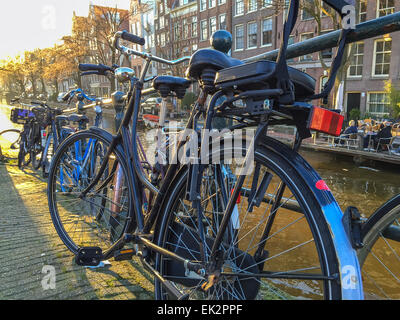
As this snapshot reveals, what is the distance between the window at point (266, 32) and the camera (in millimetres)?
25781

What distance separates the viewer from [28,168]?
6.86 meters

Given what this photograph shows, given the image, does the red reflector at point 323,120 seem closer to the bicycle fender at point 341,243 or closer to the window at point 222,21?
the bicycle fender at point 341,243

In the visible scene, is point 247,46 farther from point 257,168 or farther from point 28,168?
point 257,168

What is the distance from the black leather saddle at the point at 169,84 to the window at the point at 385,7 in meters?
21.1

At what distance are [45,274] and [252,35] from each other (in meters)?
28.0

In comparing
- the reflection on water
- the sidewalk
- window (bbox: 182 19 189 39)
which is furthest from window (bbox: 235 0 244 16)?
the sidewalk

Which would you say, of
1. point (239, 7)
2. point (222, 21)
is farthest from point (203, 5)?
point (239, 7)

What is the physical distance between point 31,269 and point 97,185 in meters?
0.76

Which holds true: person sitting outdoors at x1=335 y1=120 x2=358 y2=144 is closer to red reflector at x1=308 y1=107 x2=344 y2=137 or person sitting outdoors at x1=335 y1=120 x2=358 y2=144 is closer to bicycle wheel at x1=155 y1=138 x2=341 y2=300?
bicycle wheel at x1=155 y1=138 x2=341 y2=300

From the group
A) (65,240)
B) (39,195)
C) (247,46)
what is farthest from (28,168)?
(247,46)

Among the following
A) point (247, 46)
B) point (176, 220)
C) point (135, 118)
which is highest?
point (247, 46)

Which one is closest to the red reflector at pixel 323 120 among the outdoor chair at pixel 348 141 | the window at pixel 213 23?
the outdoor chair at pixel 348 141
